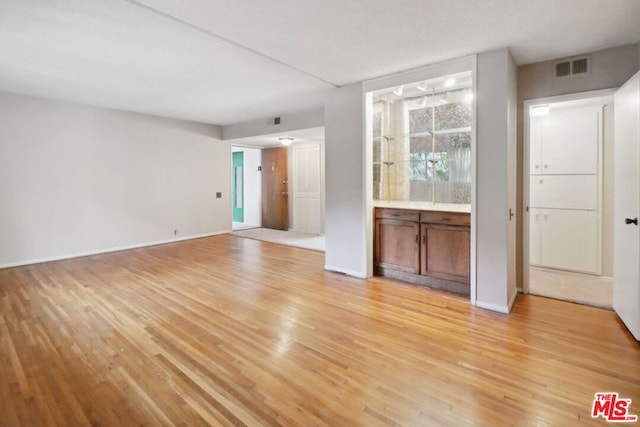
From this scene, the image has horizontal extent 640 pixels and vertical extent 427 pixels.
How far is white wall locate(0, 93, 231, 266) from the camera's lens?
4801mm

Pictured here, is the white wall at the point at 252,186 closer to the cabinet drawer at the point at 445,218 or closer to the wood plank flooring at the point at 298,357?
the wood plank flooring at the point at 298,357

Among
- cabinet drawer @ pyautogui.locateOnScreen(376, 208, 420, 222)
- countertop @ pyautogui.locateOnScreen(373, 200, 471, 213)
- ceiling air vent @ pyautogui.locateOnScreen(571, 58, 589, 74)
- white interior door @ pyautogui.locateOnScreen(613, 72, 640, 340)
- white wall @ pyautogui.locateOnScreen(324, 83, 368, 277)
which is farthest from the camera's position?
white wall @ pyautogui.locateOnScreen(324, 83, 368, 277)

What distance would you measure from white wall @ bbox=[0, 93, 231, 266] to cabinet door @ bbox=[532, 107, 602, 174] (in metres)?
6.48

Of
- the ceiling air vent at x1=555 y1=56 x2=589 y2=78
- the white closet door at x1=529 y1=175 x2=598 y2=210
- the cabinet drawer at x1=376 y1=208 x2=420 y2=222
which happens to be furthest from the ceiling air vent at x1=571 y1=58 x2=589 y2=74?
the cabinet drawer at x1=376 y1=208 x2=420 y2=222

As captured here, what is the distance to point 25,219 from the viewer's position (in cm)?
489

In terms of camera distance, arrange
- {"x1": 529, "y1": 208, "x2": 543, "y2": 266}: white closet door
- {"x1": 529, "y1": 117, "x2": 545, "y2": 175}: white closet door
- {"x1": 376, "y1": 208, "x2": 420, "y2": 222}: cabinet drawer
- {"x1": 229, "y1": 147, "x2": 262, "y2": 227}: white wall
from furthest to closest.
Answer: {"x1": 229, "y1": 147, "x2": 262, "y2": 227}: white wall, {"x1": 529, "y1": 208, "x2": 543, "y2": 266}: white closet door, {"x1": 529, "y1": 117, "x2": 545, "y2": 175}: white closet door, {"x1": 376, "y1": 208, "x2": 420, "y2": 222}: cabinet drawer

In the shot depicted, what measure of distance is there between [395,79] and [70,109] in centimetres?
530

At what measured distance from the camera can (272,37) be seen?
110 inches

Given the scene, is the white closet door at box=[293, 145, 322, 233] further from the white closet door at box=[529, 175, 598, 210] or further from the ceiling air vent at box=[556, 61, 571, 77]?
the ceiling air vent at box=[556, 61, 571, 77]

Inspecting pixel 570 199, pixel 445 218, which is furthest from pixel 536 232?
pixel 445 218

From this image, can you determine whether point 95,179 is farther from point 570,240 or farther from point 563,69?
point 570,240

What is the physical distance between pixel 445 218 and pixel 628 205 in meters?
1.50

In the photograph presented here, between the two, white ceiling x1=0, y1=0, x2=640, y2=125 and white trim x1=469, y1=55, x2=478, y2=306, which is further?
white trim x1=469, y1=55, x2=478, y2=306

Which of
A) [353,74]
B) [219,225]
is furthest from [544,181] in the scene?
[219,225]
